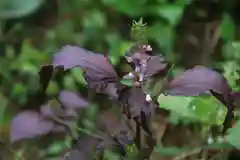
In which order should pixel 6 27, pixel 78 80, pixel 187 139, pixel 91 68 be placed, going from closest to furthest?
pixel 91 68 → pixel 187 139 → pixel 78 80 → pixel 6 27

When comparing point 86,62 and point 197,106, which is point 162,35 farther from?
point 86,62

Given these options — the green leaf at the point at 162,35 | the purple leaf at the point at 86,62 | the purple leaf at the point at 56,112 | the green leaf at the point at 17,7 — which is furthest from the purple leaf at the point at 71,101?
the green leaf at the point at 17,7

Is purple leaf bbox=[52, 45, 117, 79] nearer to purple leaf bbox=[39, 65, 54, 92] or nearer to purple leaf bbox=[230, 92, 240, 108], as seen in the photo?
purple leaf bbox=[39, 65, 54, 92]

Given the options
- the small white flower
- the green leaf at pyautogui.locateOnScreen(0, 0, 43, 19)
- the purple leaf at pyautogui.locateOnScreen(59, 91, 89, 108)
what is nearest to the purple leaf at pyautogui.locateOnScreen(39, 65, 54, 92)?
the small white flower

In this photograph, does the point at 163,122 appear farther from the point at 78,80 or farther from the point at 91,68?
the point at 91,68

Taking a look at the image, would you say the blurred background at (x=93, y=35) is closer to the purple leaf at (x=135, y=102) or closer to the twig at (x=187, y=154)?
the twig at (x=187, y=154)

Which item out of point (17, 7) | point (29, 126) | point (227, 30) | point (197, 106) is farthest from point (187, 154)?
point (17, 7)

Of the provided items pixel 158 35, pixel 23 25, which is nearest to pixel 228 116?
pixel 158 35
